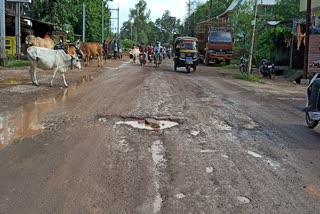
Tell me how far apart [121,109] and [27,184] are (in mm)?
5334

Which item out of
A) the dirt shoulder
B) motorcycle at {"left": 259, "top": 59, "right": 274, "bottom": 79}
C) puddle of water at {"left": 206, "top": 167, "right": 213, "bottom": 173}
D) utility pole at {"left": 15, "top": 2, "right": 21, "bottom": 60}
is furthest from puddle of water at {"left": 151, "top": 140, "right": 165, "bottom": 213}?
utility pole at {"left": 15, "top": 2, "right": 21, "bottom": 60}

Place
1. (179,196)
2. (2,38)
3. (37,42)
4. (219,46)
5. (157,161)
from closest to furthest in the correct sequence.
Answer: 1. (179,196)
2. (157,161)
3. (2,38)
4. (37,42)
5. (219,46)

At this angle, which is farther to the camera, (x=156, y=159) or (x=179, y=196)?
(x=156, y=159)

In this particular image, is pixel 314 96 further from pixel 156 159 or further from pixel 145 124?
pixel 156 159

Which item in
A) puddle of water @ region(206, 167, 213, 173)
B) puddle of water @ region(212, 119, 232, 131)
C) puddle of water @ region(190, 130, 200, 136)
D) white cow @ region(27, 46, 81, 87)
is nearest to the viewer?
puddle of water @ region(206, 167, 213, 173)

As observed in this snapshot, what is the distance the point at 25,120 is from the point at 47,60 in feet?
19.9

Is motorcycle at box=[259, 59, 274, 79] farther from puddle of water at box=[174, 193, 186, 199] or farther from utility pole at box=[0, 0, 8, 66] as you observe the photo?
puddle of water at box=[174, 193, 186, 199]

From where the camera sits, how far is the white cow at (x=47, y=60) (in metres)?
14.3

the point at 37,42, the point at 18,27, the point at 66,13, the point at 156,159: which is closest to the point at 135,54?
the point at 66,13

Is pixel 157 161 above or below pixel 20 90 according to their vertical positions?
below

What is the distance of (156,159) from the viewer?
6.23m

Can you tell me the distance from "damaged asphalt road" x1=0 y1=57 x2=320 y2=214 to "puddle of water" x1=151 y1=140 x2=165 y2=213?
0.01 metres

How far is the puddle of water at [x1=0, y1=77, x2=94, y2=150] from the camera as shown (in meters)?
7.54

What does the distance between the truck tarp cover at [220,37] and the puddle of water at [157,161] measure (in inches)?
1074
